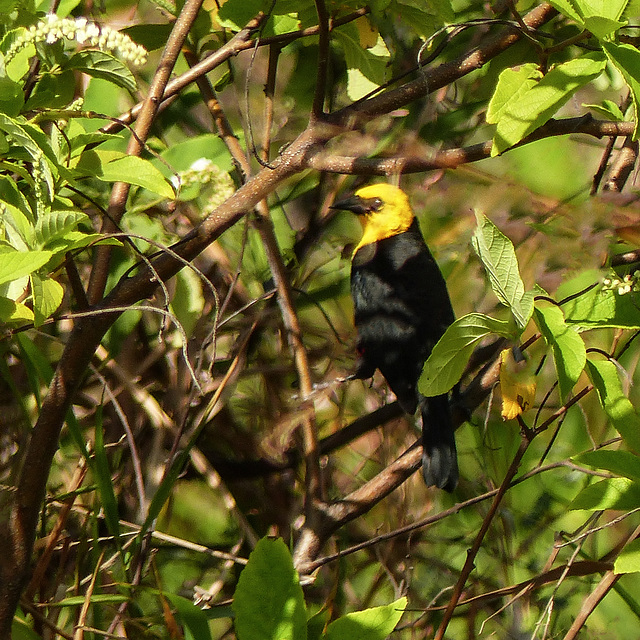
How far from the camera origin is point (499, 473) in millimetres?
1934

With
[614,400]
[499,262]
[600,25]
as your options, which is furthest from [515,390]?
[600,25]

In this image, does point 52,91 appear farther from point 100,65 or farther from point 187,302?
point 187,302

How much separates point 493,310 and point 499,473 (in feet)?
1.27

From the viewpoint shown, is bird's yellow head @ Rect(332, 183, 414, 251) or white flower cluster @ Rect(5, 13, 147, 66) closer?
white flower cluster @ Rect(5, 13, 147, 66)

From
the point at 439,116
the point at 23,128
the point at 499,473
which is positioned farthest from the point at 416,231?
the point at 23,128

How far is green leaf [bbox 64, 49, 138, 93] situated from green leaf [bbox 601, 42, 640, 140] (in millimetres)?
702

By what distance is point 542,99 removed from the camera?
3.60ft

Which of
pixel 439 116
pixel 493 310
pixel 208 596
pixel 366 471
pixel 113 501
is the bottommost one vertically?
pixel 366 471

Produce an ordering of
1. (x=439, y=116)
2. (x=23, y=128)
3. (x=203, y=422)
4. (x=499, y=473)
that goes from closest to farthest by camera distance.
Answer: (x=23, y=128), (x=203, y=422), (x=499, y=473), (x=439, y=116)

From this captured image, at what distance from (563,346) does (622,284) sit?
172mm

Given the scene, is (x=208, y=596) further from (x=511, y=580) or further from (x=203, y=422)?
(x=511, y=580)

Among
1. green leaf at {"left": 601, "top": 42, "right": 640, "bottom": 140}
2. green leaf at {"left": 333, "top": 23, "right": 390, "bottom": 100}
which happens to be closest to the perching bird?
green leaf at {"left": 333, "top": 23, "right": 390, "bottom": 100}

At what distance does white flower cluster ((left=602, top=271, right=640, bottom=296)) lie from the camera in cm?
110

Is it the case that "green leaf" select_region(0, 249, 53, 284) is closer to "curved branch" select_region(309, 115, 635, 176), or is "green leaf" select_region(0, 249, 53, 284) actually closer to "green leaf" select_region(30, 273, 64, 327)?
"green leaf" select_region(30, 273, 64, 327)
